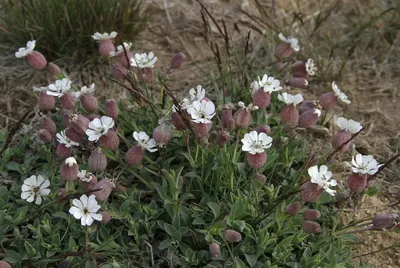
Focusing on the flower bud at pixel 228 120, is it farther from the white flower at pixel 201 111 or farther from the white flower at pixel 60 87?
the white flower at pixel 60 87

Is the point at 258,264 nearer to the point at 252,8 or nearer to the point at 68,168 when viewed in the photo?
the point at 68,168

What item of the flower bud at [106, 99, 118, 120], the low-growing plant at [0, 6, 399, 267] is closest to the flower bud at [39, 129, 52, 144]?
the low-growing plant at [0, 6, 399, 267]

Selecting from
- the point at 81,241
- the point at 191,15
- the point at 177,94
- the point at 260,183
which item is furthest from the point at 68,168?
the point at 191,15

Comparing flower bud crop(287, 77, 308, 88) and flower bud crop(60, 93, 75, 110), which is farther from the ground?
flower bud crop(287, 77, 308, 88)

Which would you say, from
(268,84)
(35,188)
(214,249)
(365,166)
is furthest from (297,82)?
(35,188)

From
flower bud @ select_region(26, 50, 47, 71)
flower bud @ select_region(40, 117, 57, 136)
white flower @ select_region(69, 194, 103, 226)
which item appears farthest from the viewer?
flower bud @ select_region(26, 50, 47, 71)

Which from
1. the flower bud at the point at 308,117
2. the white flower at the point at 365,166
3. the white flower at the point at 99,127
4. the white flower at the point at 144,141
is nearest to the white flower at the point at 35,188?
the white flower at the point at 99,127

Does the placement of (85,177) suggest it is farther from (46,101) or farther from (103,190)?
(46,101)

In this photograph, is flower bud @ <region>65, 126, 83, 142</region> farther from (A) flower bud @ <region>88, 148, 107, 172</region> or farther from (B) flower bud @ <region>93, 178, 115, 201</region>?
(B) flower bud @ <region>93, 178, 115, 201</region>
